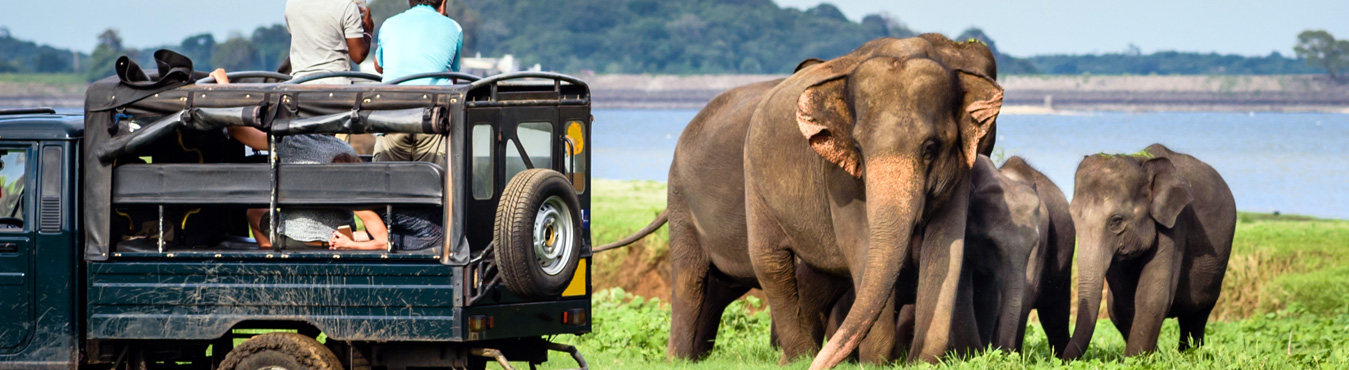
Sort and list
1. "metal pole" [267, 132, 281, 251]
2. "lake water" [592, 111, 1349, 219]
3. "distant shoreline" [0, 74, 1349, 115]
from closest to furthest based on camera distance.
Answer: "metal pole" [267, 132, 281, 251], "lake water" [592, 111, 1349, 219], "distant shoreline" [0, 74, 1349, 115]

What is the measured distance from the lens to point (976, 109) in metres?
9.54

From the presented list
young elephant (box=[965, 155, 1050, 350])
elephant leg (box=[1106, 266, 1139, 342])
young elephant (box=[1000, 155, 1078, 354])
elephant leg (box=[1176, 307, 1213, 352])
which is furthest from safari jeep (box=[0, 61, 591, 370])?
elephant leg (box=[1176, 307, 1213, 352])

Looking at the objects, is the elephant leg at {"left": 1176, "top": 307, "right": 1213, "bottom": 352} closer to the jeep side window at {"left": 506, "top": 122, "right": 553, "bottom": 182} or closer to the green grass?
the green grass

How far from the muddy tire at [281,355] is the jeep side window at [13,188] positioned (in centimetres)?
140

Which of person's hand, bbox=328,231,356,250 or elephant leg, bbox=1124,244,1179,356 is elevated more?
person's hand, bbox=328,231,356,250

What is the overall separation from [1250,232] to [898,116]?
1205 cm

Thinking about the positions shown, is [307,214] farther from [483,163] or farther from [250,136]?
[483,163]

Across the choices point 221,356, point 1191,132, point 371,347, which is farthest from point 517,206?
point 1191,132

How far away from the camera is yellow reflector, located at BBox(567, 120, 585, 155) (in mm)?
9180

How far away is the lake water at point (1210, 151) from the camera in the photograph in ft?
178

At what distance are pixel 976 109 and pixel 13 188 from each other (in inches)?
208

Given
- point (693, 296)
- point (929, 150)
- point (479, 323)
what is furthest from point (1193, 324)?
point (479, 323)

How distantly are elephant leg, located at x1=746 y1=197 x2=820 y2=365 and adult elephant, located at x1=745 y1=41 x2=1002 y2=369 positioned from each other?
0.06ft

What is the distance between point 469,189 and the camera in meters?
8.34
